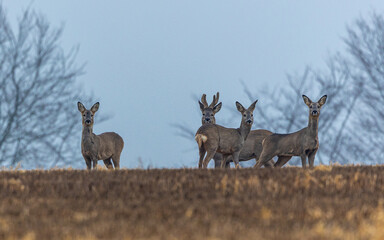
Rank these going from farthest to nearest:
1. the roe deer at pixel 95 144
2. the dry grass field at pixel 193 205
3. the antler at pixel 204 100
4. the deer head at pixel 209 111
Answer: the antler at pixel 204 100 → the deer head at pixel 209 111 → the roe deer at pixel 95 144 → the dry grass field at pixel 193 205

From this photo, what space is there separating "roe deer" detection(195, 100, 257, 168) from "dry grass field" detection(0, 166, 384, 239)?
5.29 m

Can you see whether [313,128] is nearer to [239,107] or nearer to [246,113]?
[246,113]

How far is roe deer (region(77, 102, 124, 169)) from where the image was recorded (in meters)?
18.2

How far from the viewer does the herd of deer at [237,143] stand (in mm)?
17141

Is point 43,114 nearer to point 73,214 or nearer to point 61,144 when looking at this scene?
point 61,144

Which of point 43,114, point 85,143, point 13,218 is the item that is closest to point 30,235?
point 13,218

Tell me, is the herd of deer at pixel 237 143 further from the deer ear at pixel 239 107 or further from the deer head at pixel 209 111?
the deer head at pixel 209 111

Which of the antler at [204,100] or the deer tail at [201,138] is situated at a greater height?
the antler at [204,100]

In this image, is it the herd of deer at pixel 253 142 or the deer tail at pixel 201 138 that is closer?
the herd of deer at pixel 253 142

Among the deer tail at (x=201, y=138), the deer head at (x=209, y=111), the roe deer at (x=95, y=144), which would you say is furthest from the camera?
the deer head at (x=209, y=111)

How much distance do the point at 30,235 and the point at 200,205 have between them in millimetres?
2747

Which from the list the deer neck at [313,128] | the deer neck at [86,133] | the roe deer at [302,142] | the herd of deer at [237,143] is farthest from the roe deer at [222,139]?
the deer neck at [86,133]

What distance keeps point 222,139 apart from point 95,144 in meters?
3.48

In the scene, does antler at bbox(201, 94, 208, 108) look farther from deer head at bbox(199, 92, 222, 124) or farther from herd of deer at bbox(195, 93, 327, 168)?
herd of deer at bbox(195, 93, 327, 168)
